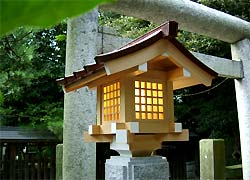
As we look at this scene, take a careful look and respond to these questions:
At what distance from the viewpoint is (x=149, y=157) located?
2.08 m

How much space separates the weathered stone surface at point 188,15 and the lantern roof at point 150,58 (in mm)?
686

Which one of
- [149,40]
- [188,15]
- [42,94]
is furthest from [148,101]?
[42,94]

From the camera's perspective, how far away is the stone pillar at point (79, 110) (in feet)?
7.75

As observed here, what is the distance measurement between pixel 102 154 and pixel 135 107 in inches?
258

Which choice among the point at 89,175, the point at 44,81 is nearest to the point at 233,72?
the point at 89,175

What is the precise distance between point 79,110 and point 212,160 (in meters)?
1.38

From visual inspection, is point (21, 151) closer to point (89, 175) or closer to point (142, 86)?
point (89, 175)

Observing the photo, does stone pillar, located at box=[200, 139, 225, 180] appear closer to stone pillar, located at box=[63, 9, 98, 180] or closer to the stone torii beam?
the stone torii beam

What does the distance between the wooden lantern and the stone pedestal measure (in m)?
0.06

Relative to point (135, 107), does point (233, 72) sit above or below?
above

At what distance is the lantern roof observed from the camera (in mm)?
1780

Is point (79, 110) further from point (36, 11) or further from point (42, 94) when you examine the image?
point (42, 94)

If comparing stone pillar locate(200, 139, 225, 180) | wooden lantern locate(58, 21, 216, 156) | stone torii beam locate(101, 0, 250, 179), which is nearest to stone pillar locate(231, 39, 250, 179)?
stone torii beam locate(101, 0, 250, 179)

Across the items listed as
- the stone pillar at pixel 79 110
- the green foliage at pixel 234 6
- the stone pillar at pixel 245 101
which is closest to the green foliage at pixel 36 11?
the stone pillar at pixel 79 110
